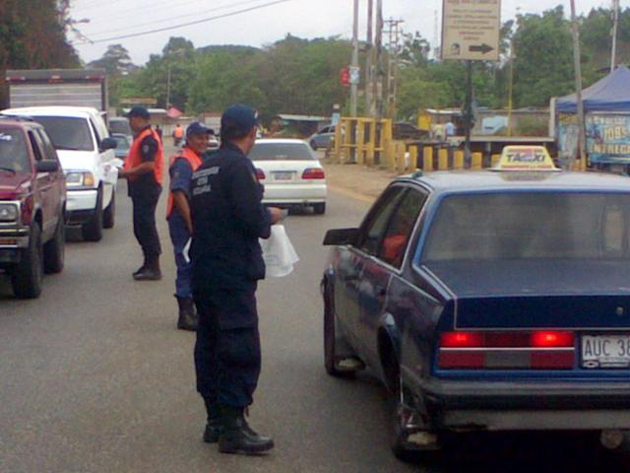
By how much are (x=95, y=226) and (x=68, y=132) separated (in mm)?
1512

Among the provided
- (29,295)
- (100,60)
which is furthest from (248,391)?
(100,60)

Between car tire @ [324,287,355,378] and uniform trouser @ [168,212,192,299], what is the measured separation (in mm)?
1926

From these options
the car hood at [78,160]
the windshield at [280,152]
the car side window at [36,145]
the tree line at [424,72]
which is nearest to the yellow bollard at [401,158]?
the windshield at [280,152]

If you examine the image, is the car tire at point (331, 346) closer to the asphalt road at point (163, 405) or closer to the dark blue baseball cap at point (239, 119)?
the asphalt road at point (163, 405)

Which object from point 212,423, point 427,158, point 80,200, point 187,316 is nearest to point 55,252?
point 80,200

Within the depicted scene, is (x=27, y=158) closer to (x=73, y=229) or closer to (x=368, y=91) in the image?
(x=73, y=229)

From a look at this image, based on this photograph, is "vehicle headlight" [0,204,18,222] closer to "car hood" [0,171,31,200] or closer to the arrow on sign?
"car hood" [0,171,31,200]

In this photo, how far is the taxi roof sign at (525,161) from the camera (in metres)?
8.21

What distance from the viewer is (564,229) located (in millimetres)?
7039

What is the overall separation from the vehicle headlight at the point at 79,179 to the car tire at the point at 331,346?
30.9 ft

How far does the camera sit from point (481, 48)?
34.5 m

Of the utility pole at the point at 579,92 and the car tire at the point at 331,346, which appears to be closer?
the car tire at the point at 331,346

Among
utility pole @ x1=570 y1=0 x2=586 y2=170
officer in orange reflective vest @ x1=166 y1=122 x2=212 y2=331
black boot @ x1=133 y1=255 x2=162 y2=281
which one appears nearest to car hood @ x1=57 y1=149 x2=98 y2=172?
black boot @ x1=133 y1=255 x2=162 y2=281

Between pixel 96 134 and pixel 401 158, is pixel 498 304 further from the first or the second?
pixel 401 158
